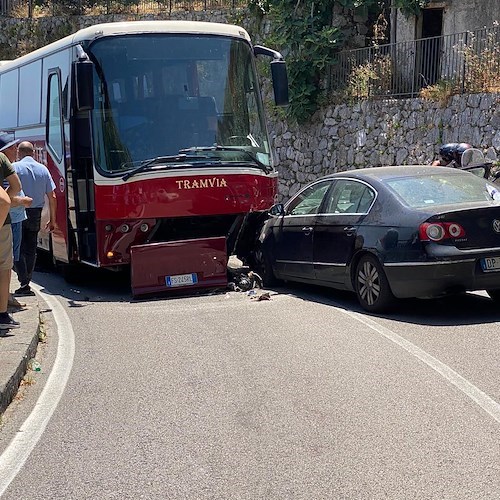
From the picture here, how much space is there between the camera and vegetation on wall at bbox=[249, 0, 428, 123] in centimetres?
2352

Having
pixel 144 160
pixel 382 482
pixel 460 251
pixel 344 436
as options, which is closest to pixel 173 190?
pixel 144 160

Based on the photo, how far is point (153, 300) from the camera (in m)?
12.0

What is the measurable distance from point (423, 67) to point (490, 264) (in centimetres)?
1277

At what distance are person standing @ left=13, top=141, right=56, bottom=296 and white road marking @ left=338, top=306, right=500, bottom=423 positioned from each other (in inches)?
172

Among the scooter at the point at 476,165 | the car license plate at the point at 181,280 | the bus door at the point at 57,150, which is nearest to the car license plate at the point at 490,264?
the scooter at the point at 476,165

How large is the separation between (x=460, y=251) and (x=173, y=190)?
4176mm

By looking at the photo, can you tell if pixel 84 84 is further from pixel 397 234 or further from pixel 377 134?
pixel 377 134

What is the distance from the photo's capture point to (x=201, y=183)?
1210cm

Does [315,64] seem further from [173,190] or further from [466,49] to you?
[173,190]

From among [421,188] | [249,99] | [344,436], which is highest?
[249,99]

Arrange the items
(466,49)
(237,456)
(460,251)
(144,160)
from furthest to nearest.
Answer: (466,49), (144,160), (460,251), (237,456)

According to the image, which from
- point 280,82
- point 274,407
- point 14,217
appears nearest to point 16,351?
point 274,407

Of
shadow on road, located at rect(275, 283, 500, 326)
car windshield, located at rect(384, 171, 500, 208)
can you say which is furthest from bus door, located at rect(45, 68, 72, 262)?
car windshield, located at rect(384, 171, 500, 208)

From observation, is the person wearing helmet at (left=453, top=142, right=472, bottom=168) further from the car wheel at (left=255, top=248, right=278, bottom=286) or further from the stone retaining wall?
the stone retaining wall
